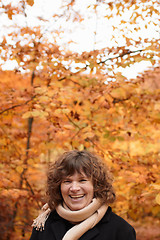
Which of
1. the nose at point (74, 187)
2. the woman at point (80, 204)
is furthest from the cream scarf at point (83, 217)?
the nose at point (74, 187)

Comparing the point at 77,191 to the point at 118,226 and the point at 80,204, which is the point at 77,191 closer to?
the point at 80,204

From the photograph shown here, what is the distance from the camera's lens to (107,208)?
204 centimetres

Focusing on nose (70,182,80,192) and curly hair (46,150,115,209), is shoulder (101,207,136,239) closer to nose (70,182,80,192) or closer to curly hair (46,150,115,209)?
curly hair (46,150,115,209)

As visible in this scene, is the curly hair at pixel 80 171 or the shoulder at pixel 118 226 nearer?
the shoulder at pixel 118 226

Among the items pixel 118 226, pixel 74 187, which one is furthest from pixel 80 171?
pixel 118 226

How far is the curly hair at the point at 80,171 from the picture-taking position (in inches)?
79.5

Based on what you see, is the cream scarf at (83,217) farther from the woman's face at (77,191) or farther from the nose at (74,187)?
the nose at (74,187)

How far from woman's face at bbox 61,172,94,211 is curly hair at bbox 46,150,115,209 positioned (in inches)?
1.5

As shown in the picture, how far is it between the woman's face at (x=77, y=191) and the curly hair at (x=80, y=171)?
38 millimetres

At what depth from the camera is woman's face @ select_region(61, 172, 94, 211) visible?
6.40 feet

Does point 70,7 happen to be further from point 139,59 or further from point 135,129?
point 135,129

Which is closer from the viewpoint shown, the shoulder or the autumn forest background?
the shoulder

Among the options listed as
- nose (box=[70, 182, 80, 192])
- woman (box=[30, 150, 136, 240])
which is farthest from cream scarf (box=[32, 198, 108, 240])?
nose (box=[70, 182, 80, 192])

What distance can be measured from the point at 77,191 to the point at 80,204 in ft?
0.33
